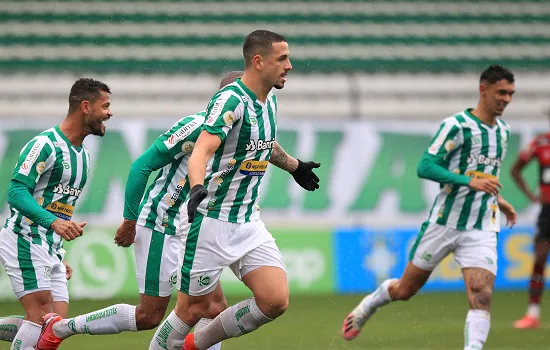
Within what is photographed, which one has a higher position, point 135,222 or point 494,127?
point 494,127

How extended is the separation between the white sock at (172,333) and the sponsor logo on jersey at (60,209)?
109cm

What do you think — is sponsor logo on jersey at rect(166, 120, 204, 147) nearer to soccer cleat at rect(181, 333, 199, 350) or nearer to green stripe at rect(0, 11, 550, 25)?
soccer cleat at rect(181, 333, 199, 350)

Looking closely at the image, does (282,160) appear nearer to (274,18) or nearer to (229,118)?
(229,118)

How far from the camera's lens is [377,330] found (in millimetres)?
9828

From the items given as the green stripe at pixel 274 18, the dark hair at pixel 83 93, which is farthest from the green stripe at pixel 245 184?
the green stripe at pixel 274 18

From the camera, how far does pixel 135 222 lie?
653cm

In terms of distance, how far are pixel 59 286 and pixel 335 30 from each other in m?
12.6

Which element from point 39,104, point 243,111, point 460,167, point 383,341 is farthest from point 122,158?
point 243,111

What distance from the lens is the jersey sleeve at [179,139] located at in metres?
6.52

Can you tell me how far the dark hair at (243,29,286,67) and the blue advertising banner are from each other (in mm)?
8001

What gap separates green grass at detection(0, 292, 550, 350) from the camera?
28.5 ft

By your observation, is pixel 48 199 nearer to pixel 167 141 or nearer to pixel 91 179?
pixel 167 141

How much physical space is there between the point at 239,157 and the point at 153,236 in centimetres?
107

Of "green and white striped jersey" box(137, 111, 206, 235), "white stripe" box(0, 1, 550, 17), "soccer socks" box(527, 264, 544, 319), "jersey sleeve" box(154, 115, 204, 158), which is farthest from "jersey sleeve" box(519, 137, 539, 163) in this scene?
"white stripe" box(0, 1, 550, 17)
